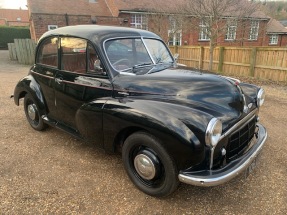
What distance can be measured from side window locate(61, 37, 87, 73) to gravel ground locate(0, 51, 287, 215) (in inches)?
53.6

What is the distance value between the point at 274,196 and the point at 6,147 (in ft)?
13.6

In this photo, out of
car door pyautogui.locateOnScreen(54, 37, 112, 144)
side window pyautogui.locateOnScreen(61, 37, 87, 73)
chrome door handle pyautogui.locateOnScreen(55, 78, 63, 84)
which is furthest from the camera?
chrome door handle pyautogui.locateOnScreen(55, 78, 63, 84)

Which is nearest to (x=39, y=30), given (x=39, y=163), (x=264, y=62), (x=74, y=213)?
(x=264, y=62)

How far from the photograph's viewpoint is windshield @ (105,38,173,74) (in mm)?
3342

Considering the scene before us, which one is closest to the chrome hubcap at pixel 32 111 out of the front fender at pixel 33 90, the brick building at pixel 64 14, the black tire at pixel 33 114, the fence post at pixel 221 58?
the black tire at pixel 33 114

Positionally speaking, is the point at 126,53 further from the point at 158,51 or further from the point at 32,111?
the point at 32,111

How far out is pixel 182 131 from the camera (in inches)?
94.1

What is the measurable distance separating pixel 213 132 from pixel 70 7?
24.5 metres

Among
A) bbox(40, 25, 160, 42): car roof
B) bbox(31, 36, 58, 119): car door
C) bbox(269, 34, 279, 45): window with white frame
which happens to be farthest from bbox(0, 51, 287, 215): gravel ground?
bbox(269, 34, 279, 45): window with white frame

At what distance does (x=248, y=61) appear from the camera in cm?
1076

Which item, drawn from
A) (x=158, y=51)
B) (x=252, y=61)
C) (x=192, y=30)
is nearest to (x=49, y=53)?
(x=158, y=51)

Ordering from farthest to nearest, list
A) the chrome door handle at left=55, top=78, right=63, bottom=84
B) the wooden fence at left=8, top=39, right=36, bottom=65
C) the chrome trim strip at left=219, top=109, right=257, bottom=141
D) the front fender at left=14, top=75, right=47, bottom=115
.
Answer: the wooden fence at left=8, top=39, right=36, bottom=65
the front fender at left=14, top=75, right=47, bottom=115
the chrome door handle at left=55, top=78, right=63, bottom=84
the chrome trim strip at left=219, top=109, right=257, bottom=141

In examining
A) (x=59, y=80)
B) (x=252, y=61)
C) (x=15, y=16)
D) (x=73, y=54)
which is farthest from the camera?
(x=15, y=16)

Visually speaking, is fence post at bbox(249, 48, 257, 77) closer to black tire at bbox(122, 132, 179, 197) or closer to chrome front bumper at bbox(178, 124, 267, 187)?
chrome front bumper at bbox(178, 124, 267, 187)
